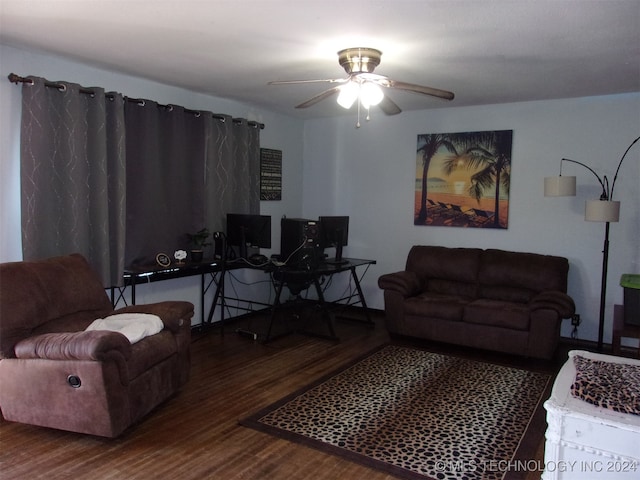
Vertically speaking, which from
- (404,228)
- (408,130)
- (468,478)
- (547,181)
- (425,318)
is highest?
(408,130)

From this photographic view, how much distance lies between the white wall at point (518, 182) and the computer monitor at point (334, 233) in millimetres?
696

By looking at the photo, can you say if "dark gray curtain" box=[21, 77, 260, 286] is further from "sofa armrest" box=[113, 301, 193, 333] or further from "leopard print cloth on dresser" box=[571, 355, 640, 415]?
"leopard print cloth on dresser" box=[571, 355, 640, 415]

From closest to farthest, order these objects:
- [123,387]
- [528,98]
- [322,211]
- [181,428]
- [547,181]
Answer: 1. [123,387]
2. [181,428]
3. [547,181]
4. [528,98]
5. [322,211]

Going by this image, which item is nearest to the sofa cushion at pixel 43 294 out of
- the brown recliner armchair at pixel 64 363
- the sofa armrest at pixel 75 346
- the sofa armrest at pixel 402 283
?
the brown recliner armchair at pixel 64 363

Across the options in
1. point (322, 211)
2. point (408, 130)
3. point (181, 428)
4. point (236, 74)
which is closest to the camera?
point (181, 428)

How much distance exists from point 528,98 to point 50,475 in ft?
15.9

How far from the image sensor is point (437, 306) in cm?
483

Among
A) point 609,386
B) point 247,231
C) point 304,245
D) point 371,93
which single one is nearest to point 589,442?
point 609,386

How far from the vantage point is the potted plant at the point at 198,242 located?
4777 mm

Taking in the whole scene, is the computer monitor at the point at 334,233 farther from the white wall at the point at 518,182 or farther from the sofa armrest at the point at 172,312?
the sofa armrest at the point at 172,312

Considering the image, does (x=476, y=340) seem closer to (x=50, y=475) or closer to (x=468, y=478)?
(x=468, y=478)

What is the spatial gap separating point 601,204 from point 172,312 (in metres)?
3.56

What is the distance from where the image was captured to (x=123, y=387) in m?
2.85

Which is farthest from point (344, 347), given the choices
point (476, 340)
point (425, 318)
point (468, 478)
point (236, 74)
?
point (236, 74)
